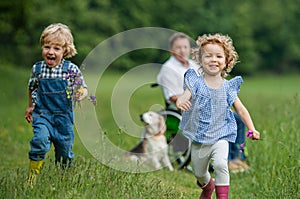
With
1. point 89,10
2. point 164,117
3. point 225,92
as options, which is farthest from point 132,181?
point 89,10

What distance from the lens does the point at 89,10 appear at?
118 ft

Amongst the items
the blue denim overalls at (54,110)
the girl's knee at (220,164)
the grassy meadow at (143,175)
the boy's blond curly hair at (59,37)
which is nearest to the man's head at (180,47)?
the grassy meadow at (143,175)

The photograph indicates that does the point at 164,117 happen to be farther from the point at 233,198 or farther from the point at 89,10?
the point at 89,10

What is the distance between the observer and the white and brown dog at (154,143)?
740cm

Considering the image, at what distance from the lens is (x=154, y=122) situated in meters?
7.48

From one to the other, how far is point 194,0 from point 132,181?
29.1 metres

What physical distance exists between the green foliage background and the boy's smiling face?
8.82m

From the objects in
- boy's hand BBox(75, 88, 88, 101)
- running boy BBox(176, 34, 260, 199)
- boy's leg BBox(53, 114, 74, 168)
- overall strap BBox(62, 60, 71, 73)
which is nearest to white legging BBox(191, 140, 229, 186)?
running boy BBox(176, 34, 260, 199)

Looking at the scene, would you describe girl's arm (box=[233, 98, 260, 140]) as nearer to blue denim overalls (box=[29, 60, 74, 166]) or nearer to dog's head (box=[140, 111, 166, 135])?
blue denim overalls (box=[29, 60, 74, 166])

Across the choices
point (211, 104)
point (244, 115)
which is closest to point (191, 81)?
point (211, 104)

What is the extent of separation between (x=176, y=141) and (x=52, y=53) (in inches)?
122

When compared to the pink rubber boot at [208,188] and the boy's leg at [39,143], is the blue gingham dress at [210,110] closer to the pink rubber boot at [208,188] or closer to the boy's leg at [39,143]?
the pink rubber boot at [208,188]

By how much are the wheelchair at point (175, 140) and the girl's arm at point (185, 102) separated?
8.49 ft

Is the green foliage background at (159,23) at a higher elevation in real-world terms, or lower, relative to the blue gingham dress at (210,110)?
higher
